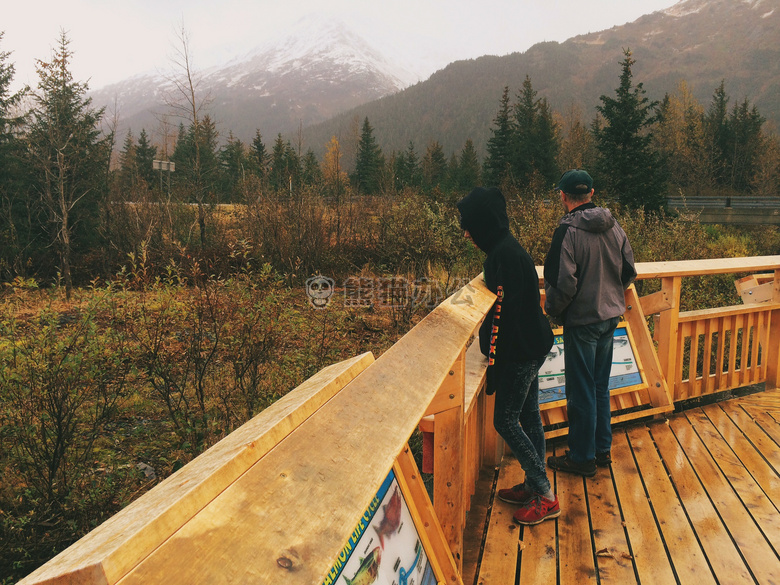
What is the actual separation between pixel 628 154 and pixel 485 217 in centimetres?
2955

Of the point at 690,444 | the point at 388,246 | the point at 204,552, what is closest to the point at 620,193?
the point at 388,246

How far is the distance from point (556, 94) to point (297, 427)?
151 meters

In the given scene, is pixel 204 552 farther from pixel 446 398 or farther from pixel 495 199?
pixel 495 199

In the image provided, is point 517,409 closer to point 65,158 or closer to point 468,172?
point 65,158

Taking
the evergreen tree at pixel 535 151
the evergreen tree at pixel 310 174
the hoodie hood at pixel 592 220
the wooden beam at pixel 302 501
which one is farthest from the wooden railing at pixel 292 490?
the evergreen tree at pixel 535 151

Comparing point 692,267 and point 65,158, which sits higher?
point 65,158

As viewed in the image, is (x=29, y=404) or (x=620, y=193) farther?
(x=620, y=193)

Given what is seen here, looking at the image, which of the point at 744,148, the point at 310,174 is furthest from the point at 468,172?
the point at 310,174

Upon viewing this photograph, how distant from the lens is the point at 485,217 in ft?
8.76

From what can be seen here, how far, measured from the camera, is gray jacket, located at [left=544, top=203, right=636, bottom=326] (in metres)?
3.27

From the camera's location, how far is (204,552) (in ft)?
1.87

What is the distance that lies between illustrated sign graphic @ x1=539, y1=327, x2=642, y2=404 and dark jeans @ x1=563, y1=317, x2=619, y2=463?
0.42m

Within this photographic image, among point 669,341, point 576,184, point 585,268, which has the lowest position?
point 669,341
